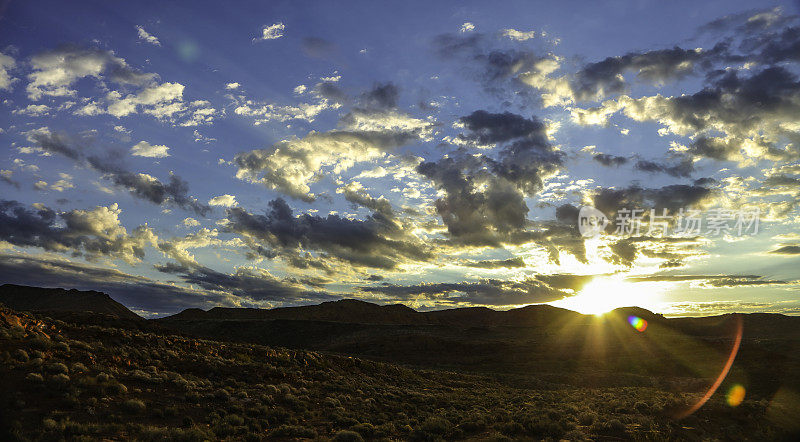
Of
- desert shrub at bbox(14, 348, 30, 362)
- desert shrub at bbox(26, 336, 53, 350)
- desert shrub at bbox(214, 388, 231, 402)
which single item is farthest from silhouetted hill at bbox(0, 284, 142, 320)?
desert shrub at bbox(214, 388, 231, 402)

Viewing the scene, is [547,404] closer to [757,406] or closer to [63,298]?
[757,406]

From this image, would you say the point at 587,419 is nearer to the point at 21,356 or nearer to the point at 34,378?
the point at 34,378

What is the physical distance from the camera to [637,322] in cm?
12200

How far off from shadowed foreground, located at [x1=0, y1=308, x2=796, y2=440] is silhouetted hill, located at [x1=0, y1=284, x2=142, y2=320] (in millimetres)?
127334

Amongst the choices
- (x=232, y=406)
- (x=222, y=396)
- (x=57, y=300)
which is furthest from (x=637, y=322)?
(x=57, y=300)

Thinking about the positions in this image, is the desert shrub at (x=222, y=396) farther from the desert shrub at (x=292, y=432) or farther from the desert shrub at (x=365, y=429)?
the desert shrub at (x=365, y=429)

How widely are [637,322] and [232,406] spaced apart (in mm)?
132034

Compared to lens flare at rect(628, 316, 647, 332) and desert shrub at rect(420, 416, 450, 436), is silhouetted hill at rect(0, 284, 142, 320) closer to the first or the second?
desert shrub at rect(420, 416, 450, 436)

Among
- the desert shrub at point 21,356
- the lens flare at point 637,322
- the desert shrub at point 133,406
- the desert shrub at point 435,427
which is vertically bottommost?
the lens flare at point 637,322

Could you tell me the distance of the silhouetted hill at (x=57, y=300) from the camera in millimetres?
131625

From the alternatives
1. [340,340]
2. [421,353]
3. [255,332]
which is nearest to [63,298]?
[255,332]

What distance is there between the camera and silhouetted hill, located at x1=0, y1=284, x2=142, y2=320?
132 metres

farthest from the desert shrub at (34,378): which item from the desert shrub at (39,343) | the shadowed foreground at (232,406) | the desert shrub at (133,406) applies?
the desert shrub at (39,343)

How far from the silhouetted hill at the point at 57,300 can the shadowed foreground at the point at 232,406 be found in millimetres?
127334
